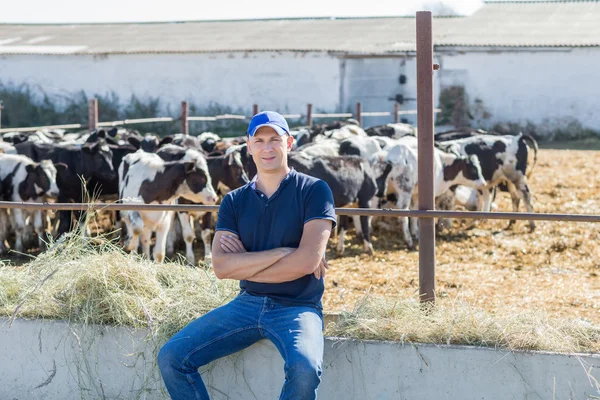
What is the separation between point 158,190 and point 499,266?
15.4 feet

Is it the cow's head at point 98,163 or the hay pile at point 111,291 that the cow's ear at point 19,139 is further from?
the hay pile at point 111,291

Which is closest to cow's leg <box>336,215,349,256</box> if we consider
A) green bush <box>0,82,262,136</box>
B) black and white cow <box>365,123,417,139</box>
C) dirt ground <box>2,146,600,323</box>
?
dirt ground <box>2,146,600,323</box>

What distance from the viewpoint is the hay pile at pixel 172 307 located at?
16.3ft

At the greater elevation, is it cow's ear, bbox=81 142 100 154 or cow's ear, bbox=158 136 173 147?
cow's ear, bbox=158 136 173 147

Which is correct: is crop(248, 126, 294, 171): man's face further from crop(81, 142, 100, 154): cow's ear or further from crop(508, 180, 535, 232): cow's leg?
crop(508, 180, 535, 232): cow's leg

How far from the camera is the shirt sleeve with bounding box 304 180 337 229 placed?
4.68 meters

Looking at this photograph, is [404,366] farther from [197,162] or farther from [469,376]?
[197,162]

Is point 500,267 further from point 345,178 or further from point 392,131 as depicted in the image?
point 392,131

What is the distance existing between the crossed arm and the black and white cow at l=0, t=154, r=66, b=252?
8.43 metres

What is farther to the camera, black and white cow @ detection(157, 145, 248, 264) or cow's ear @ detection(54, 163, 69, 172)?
cow's ear @ detection(54, 163, 69, 172)

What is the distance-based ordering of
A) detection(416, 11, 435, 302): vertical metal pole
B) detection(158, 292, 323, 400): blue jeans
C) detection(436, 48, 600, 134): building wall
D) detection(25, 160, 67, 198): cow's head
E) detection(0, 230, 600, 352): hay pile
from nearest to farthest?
detection(158, 292, 323, 400): blue jeans, detection(0, 230, 600, 352): hay pile, detection(416, 11, 435, 302): vertical metal pole, detection(25, 160, 67, 198): cow's head, detection(436, 48, 600, 134): building wall

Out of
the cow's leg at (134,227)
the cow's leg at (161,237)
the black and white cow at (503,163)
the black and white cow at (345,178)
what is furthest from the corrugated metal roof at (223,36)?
the cow's leg at (134,227)

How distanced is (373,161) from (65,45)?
1119 inches

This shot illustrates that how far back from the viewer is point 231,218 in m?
4.85
